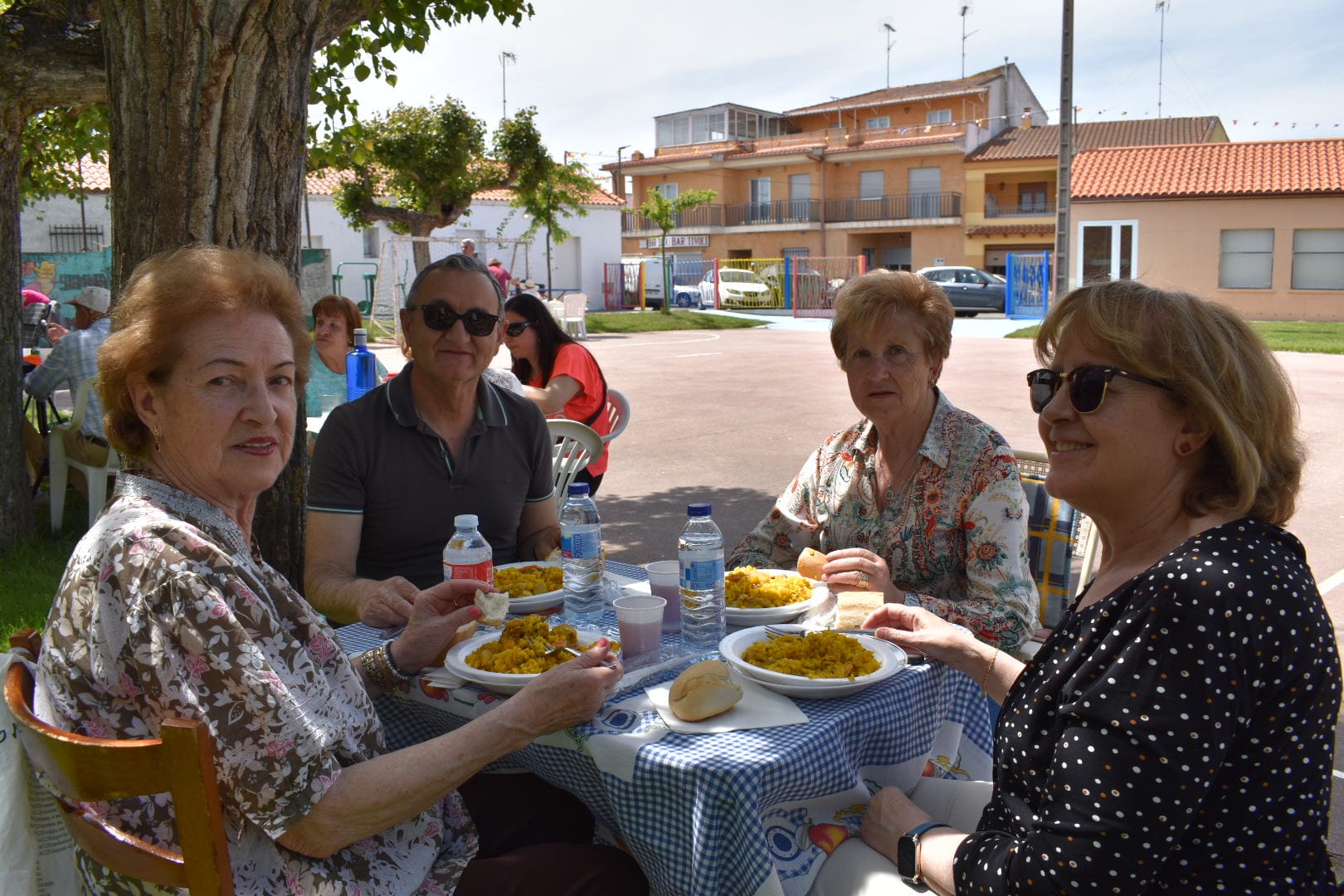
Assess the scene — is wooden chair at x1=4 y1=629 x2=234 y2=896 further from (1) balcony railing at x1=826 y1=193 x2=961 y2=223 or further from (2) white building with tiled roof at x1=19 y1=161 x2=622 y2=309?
(1) balcony railing at x1=826 y1=193 x2=961 y2=223

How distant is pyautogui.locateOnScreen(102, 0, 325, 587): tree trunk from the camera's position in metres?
3.62

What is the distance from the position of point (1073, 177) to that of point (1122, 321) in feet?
111

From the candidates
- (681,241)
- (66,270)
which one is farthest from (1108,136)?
(66,270)

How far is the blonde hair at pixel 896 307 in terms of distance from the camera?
3133 millimetres

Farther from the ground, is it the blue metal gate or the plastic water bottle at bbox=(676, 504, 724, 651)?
the blue metal gate

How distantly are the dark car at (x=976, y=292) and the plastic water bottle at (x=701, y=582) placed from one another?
100 feet

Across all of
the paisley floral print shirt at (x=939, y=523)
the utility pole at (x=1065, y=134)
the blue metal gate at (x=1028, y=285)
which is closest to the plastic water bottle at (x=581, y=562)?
the paisley floral print shirt at (x=939, y=523)

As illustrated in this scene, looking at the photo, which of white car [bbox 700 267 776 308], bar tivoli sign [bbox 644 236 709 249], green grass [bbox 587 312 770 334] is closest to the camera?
green grass [bbox 587 312 770 334]

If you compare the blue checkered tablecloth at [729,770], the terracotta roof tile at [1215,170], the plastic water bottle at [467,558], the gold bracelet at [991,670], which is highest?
the terracotta roof tile at [1215,170]

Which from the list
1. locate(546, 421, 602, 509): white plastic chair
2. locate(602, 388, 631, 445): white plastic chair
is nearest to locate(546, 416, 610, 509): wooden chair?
locate(546, 421, 602, 509): white plastic chair

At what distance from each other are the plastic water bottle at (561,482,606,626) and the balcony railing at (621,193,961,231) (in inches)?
1714

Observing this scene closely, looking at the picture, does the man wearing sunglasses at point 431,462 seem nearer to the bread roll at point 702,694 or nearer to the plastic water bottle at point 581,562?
the plastic water bottle at point 581,562

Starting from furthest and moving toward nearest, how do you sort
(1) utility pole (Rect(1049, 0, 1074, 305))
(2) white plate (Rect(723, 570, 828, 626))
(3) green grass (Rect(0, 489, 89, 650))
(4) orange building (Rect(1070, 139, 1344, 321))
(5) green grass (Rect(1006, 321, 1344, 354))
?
1. (4) orange building (Rect(1070, 139, 1344, 321))
2. (5) green grass (Rect(1006, 321, 1344, 354))
3. (1) utility pole (Rect(1049, 0, 1074, 305))
4. (3) green grass (Rect(0, 489, 89, 650))
5. (2) white plate (Rect(723, 570, 828, 626))

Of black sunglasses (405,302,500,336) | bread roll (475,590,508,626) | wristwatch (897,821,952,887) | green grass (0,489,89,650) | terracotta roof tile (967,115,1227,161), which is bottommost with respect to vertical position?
green grass (0,489,89,650)
